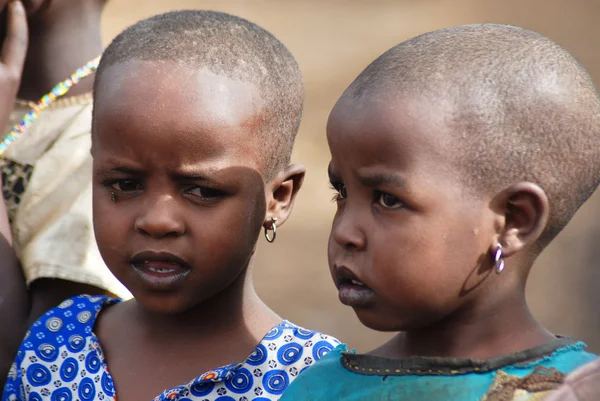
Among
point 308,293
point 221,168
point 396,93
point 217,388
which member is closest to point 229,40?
point 221,168

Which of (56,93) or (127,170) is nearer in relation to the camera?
(127,170)

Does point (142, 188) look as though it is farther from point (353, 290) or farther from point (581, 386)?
point (581, 386)

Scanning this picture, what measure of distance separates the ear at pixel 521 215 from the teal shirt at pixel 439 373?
0.71 ft

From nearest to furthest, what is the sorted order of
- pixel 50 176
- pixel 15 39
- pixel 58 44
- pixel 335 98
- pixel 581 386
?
pixel 581 386
pixel 50 176
pixel 15 39
pixel 58 44
pixel 335 98

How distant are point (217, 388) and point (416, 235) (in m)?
0.78

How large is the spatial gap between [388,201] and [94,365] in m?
1.03

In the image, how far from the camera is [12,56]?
3.06 metres

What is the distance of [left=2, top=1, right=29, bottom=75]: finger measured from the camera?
3059 millimetres

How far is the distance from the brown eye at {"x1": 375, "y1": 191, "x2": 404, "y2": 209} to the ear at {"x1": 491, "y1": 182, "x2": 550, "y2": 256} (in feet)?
0.64

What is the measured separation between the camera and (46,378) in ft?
8.67

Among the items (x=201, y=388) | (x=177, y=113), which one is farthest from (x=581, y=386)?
(x=177, y=113)

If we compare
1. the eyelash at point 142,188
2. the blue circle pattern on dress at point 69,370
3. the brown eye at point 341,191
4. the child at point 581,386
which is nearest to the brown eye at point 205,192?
the eyelash at point 142,188

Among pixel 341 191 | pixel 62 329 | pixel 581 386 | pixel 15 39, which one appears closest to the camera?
pixel 581 386

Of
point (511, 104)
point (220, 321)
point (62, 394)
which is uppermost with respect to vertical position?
point (511, 104)
